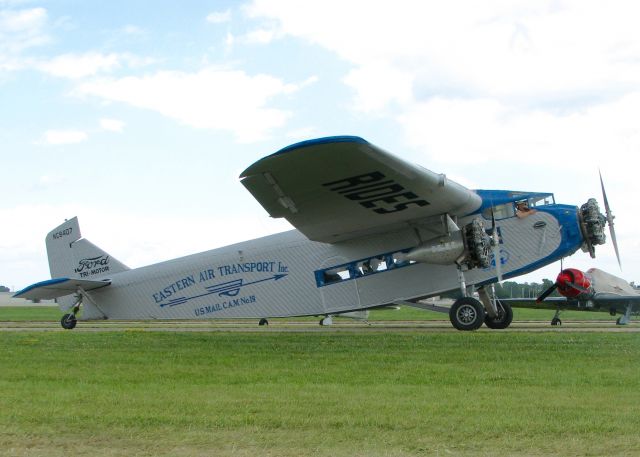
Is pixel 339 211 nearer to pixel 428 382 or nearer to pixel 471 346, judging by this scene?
pixel 471 346

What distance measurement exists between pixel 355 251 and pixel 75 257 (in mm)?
9507

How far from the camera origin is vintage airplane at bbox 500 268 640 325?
2348 centimetres

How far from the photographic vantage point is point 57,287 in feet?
68.8

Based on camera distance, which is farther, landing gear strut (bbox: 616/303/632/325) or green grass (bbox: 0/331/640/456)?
landing gear strut (bbox: 616/303/632/325)

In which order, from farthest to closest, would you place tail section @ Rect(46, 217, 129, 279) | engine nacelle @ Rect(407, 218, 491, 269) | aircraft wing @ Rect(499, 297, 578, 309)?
aircraft wing @ Rect(499, 297, 578, 309), tail section @ Rect(46, 217, 129, 279), engine nacelle @ Rect(407, 218, 491, 269)

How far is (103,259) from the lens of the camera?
2209 cm

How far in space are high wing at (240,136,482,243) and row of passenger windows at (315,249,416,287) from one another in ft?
2.54

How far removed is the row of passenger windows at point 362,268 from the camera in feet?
59.3

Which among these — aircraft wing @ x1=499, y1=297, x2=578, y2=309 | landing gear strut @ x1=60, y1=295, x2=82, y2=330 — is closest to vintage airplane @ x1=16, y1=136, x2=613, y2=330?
landing gear strut @ x1=60, y1=295, x2=82, y2=330

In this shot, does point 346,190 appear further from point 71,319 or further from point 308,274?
point 71,319

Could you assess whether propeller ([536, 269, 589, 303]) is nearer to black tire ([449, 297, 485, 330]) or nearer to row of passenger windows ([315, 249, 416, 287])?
black tire ([449, 297, 485, 330])

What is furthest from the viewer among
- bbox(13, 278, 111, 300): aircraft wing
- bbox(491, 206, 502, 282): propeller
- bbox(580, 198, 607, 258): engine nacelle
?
bbox(13, 278, 111, 300): aircraft wing

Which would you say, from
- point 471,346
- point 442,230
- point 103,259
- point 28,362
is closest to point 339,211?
point 442,230

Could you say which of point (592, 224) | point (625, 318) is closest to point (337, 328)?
point (592, 224)
